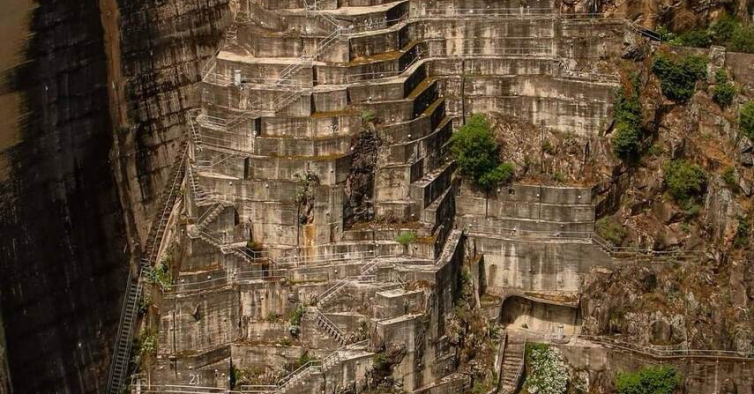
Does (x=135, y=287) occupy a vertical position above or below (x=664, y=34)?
below

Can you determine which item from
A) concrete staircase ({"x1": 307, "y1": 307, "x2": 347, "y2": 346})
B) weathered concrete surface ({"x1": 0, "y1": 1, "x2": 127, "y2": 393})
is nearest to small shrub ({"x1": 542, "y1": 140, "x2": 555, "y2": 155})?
concrete staircase ({"x1": 307, "y1": 307, "x2": 347, "y2": 346})

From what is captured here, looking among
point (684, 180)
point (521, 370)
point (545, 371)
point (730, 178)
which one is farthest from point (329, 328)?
point (730, 178)

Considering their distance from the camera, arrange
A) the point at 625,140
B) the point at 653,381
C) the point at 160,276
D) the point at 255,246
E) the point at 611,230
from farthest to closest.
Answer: the point at 611,230 < the point at 625,140 < the point at 653,381 < the point at 160,276 < the point at 255,246

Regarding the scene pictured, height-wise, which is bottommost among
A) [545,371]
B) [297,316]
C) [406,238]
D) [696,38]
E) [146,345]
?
[545,371]

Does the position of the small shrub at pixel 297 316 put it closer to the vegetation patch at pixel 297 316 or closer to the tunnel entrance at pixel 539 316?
the vegetation patch at pixel 297 316

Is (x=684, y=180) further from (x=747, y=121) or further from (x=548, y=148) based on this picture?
(x=548, y=148)

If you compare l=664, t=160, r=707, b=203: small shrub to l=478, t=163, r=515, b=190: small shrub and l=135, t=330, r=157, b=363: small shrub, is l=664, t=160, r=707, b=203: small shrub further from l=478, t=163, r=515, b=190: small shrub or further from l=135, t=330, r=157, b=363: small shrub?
l=135, t=330, r=157, b=363: small shrub

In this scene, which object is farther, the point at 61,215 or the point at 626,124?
the point at 626,124
